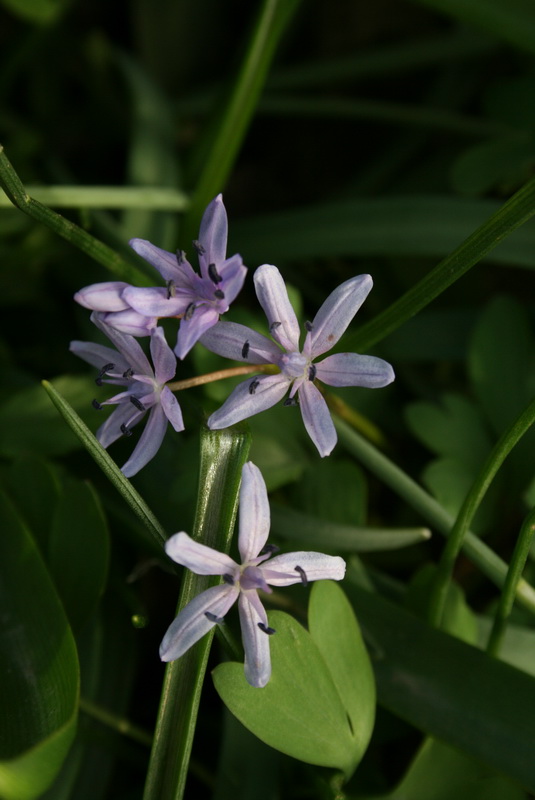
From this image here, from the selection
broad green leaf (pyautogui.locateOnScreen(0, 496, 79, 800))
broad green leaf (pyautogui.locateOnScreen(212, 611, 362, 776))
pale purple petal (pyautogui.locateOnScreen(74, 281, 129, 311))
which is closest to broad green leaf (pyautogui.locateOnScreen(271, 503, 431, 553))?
broad green leaf (pyautogui.locateOnScreen(212, 611, 362, 776))

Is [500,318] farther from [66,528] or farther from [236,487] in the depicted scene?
[66,528]

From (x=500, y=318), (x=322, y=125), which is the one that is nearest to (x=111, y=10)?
(x=322, y=125)

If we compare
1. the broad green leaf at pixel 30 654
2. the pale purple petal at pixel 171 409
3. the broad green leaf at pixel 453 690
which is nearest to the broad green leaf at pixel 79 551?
the broad green leaf at pixel 30 654

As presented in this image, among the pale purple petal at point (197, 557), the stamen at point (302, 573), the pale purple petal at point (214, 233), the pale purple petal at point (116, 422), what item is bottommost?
the pale purple petal at point (197, 557)

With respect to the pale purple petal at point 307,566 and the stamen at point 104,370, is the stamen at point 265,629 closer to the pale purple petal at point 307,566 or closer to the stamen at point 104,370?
the pale purple petal at point 307,566

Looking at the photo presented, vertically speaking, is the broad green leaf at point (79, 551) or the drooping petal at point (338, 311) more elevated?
the drooping petal at point (338, 311)

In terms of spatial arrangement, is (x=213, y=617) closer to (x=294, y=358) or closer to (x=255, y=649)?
(x=255, y=649)

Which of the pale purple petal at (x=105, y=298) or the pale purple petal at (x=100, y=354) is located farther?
the pale purple petal at (x=100, y=354)
